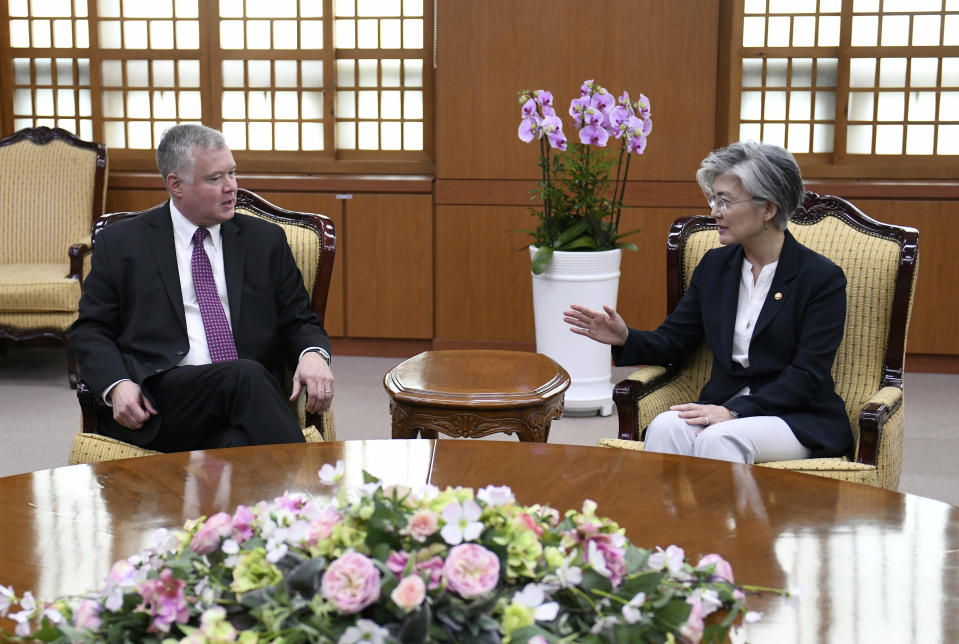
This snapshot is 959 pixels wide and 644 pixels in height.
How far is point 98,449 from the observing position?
300 centimetres

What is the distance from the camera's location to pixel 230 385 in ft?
10.6

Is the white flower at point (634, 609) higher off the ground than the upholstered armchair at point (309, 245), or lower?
lower

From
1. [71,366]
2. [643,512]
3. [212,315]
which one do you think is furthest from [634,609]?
[71,366]

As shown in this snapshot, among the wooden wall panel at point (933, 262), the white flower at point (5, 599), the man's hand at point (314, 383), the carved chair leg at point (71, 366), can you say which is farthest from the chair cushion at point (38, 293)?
the white flower at point (5, 599)

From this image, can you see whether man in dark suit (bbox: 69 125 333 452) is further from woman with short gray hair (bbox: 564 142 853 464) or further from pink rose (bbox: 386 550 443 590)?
pink rose (bbox: 386 550 443 590)

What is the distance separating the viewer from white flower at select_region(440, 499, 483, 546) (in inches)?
51.9

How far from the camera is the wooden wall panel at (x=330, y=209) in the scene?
6625 mm

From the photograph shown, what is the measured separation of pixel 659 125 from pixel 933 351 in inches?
76.7

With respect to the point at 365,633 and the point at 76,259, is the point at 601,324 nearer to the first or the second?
the point at 365,633

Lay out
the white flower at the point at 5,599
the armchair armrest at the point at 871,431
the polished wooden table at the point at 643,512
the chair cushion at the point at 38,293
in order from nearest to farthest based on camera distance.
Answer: the white flower at the point at 5,599 < the polished wooden table at the point at 643,512 < the armchair armrest at the point at 871,431 < the chair cushion at the point at 38,293

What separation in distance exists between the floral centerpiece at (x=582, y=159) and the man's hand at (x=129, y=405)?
8.06ft

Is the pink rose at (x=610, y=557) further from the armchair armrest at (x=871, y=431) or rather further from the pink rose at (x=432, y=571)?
the armchair armrest at (x=871, y=431)

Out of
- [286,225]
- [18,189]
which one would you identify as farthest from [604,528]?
[18,189]

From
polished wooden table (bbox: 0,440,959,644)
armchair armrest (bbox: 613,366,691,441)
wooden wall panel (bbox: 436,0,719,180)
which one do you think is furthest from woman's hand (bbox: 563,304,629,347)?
wooden wall panel (bbox: 436,0,719,180)
